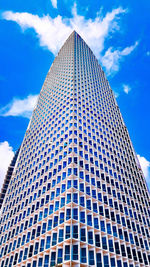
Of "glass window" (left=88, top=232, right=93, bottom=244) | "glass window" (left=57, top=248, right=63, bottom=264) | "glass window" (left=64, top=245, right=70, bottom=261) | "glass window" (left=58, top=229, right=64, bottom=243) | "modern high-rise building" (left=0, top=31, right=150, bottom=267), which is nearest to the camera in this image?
"glass window" (left=64, top=245, right=70, bottom=261)

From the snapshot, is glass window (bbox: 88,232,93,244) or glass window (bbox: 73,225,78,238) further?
glass window (bbox: 88,232,93,244)

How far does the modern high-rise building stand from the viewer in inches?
1553

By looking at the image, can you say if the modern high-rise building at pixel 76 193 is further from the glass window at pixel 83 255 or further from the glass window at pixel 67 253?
the glass window at pixel 67 253

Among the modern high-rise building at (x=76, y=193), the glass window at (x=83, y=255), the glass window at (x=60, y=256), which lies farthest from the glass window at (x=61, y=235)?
the glass window at (x=83, y=255)

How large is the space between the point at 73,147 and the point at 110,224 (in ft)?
66.1

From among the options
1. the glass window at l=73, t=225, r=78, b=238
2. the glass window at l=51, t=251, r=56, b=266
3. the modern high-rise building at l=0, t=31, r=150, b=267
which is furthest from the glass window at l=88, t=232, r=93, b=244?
the glass window at l=51, t=251, r=56, b=266

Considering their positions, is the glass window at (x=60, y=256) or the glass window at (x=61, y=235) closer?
the glass window at (x=60, y=256)

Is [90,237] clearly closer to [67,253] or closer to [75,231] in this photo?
[75,231]

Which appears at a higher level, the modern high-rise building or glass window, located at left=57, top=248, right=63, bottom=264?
the modern high-rise building

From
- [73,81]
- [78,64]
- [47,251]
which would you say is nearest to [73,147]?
[47,251]

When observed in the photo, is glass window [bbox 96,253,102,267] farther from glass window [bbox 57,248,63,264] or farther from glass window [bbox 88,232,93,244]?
glass window [bbox 57,248,63,264]

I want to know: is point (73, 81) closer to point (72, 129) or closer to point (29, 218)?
point (72, 129)

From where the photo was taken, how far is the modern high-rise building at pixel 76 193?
129 ft

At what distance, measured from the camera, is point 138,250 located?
1897 inches
